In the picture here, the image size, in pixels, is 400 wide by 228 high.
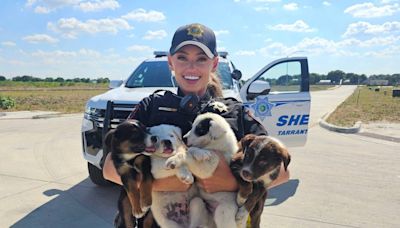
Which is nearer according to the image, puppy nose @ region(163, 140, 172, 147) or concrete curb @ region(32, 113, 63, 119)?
puppy nose @ region(163, 140, 172, 147)

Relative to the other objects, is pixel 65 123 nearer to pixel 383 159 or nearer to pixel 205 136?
pixel 383 159

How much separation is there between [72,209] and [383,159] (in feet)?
22.0

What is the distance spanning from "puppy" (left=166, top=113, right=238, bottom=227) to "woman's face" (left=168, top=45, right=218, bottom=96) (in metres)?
0.28

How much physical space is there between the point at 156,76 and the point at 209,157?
15.9 ft

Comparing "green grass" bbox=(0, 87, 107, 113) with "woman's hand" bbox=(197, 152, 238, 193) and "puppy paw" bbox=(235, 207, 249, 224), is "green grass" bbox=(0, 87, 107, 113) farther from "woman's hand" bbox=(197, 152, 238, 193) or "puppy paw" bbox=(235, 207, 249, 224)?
"puppy paw" bbox=(235, 207, 249, 224)

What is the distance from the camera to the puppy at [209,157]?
193 centimetres

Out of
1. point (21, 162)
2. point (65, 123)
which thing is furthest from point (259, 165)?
point (65, 123)

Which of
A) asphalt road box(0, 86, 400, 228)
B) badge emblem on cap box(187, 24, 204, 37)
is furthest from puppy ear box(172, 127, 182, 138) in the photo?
asphalt road box(0, 86, 400, 228)

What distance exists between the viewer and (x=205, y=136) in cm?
205

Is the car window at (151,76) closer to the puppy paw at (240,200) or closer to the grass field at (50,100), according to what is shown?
the puppy paw at (240,200)

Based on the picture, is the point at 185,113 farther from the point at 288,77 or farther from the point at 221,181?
the point at 288,77

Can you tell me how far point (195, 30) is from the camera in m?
2.21

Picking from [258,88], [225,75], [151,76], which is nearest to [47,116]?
[151,76]

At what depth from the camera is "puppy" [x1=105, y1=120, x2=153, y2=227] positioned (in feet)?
6.07
